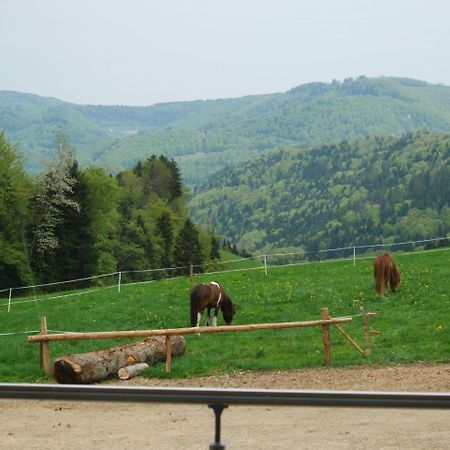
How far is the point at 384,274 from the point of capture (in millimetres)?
27969

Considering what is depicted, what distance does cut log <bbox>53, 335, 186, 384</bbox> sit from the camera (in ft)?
59.6

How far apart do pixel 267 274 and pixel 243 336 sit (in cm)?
1432

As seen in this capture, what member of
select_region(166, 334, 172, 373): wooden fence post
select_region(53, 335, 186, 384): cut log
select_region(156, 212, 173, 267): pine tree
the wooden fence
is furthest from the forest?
select_region(166, 334, 172, 373): wooden fence post

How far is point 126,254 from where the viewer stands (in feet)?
241

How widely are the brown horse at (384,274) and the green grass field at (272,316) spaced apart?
14.7 inches

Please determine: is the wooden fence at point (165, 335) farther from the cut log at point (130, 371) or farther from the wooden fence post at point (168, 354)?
the cut log at point (130, 371)

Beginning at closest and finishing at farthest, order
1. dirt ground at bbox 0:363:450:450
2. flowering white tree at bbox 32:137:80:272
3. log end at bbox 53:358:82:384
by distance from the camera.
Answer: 1. dirt ground at bbox 0:363:450:450
2. log end at bbox 53:358:82:384
3. flowering white tree at bbox 32:137:80:272

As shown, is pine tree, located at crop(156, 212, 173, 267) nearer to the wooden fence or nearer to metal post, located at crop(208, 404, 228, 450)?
the wooden fence

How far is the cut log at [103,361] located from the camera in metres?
18.2

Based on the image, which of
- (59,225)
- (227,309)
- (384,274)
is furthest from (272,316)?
(59,225)

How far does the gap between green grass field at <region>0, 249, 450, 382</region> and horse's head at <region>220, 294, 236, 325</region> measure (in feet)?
1.64

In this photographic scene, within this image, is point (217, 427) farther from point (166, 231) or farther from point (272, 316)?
point (166, 231)

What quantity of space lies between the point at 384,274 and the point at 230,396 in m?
24.8

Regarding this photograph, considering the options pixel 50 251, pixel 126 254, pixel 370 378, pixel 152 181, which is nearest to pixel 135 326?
pixel 370 378
